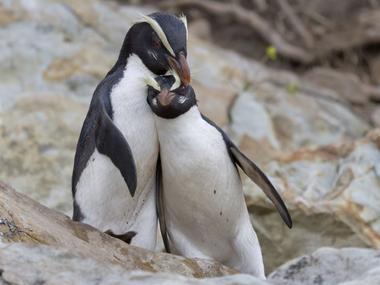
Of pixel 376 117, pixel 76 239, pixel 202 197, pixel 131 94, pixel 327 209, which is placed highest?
pixel 131 94

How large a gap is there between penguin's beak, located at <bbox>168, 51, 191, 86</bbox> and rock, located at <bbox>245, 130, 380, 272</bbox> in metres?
1.20

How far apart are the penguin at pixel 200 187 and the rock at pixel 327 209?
677 millimetres

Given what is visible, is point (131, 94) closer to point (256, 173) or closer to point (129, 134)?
point (129, 134)

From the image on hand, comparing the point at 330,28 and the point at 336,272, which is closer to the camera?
the point at 336,272

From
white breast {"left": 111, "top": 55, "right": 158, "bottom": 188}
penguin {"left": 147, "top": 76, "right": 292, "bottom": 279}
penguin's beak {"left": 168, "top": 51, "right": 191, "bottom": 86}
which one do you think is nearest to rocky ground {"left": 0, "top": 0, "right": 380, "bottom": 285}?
penguin {"left": 147, "top": 76, "right": 292, "bottom": 279}

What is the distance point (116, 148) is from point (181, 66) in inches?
14.9

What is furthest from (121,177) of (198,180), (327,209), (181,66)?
(327,209)

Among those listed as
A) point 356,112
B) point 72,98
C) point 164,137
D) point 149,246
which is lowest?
point 356,112

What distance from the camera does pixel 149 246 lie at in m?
4.11

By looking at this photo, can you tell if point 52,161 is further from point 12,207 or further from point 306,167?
point 12,207

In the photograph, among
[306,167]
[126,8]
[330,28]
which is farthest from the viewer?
[330,28]

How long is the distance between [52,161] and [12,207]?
8.43ft

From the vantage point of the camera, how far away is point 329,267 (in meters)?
3.73

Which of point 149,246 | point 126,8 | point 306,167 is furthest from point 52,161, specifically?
point 126,8
